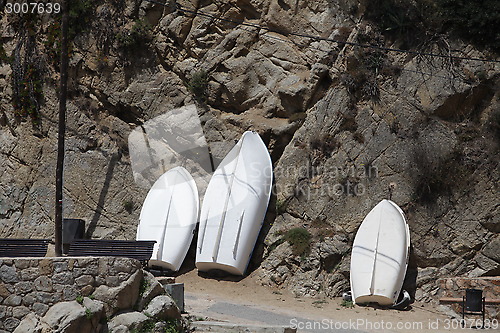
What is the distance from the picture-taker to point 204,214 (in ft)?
42.2

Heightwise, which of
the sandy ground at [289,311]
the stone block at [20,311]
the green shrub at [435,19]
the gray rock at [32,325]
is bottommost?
the sandy ground at [289,311]

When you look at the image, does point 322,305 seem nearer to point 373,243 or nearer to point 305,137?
point 373,243

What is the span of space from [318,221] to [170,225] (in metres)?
3.09

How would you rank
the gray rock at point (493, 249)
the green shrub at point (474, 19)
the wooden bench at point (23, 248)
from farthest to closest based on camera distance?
the green shrub at point (474, 19) < the gray rock at point (493, 249) < the wooden bench at point (23, 248)

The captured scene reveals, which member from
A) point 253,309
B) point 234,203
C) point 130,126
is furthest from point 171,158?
point 253,309

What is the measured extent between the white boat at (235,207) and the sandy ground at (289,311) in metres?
0.49

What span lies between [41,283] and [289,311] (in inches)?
181

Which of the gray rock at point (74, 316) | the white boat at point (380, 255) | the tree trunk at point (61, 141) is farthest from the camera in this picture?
the white boat at point (380, 255)

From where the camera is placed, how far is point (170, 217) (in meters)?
12.8

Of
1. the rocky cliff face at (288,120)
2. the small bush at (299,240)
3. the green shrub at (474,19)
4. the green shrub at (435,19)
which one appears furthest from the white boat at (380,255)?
the green shrub at (474,19)

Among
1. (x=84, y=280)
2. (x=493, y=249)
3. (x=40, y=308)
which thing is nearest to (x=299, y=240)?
(x=493, y=249)

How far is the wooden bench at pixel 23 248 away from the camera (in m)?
8.22

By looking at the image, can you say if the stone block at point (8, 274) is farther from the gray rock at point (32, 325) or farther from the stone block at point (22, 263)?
the gray rock at point (32, 325)

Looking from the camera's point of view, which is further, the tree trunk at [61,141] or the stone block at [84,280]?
the tree trunk at [61,141]
